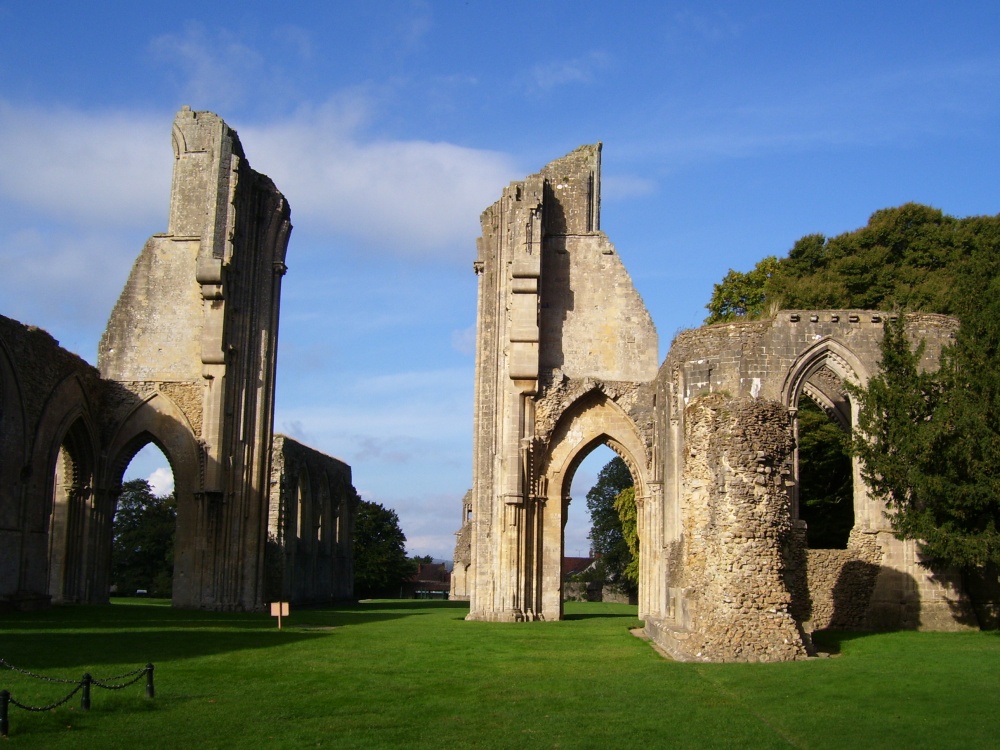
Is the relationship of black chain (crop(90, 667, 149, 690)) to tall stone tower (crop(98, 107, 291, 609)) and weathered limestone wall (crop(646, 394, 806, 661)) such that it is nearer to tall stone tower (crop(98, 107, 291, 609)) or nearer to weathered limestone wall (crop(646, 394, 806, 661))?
weathered limestone wall (crop(646, 394, 806, 661))

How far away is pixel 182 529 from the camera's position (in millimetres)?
26594

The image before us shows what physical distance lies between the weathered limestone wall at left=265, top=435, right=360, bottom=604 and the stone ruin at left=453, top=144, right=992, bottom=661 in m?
10.1

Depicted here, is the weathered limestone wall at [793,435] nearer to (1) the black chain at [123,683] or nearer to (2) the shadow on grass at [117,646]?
(2) the shadow on grass at [117,646]

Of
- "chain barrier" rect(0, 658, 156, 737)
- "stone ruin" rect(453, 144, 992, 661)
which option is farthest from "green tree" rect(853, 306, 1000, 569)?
"chain barrier" rect(0, 658, 156, 737)

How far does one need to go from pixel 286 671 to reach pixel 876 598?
11.0 meters

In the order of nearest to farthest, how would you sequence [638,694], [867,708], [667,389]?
1. [867,708]
2. [638,694]
3. [667,389]

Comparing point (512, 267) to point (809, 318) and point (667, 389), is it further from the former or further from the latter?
point (809, 318)

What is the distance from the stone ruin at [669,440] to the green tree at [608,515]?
24.6 m

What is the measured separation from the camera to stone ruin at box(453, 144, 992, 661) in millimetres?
14734

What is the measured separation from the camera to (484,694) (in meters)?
11.9

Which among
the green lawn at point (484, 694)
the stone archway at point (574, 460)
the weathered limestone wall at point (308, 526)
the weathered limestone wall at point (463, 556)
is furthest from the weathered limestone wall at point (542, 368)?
the weathered limestone wall at point (463, 556)

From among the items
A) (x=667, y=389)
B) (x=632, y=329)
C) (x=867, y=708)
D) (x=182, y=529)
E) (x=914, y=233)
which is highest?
(x=914, y=233)

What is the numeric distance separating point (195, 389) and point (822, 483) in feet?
48.7

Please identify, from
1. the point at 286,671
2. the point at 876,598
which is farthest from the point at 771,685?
the point at 876,598
